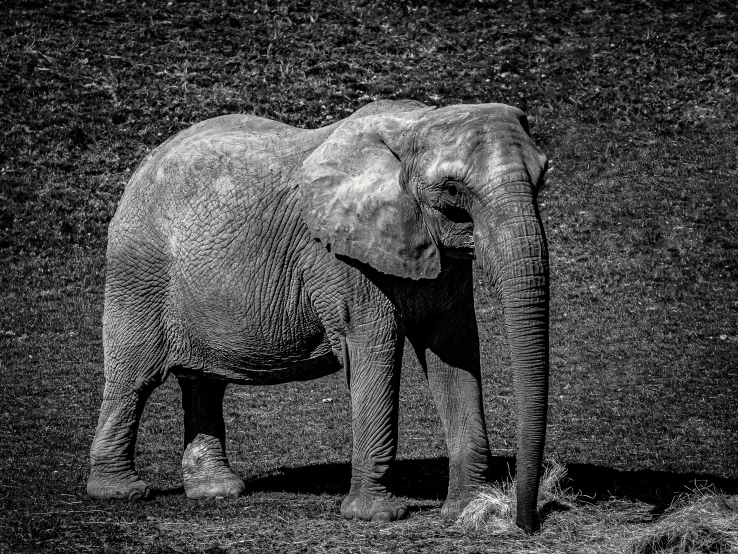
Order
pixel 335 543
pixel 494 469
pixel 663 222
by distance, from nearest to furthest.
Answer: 1. pixel 335 543
2. pixel 494 469
3. pixel 663 222

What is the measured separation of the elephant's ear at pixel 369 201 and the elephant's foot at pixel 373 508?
5.74 ft

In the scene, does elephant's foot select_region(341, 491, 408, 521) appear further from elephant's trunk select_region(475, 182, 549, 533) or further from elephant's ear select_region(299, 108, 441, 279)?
elephant's ear select_region(299, 108, 441, 279)

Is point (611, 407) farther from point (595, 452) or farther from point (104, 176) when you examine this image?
point (104, 176)

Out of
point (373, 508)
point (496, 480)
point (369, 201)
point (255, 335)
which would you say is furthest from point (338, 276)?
point (496, 480)

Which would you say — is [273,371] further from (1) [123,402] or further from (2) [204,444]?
(1) [123,402]

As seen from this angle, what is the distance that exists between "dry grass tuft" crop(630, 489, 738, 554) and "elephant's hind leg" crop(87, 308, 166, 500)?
14.6 ft

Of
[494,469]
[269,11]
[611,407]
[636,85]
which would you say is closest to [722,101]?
[636,85]

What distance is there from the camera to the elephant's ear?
9.24 meters

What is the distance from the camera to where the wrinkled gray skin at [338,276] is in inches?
337

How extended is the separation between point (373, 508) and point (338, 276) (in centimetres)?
178

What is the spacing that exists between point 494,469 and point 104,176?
12.6m

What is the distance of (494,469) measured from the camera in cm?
1164

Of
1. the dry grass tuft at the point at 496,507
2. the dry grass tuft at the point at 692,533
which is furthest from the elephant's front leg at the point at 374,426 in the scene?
the dry grass tuft at the point at 692,533

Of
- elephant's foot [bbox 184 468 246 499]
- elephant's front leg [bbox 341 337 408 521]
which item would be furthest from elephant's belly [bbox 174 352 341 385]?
elephant's foot [bbox 184 468 246 499]
